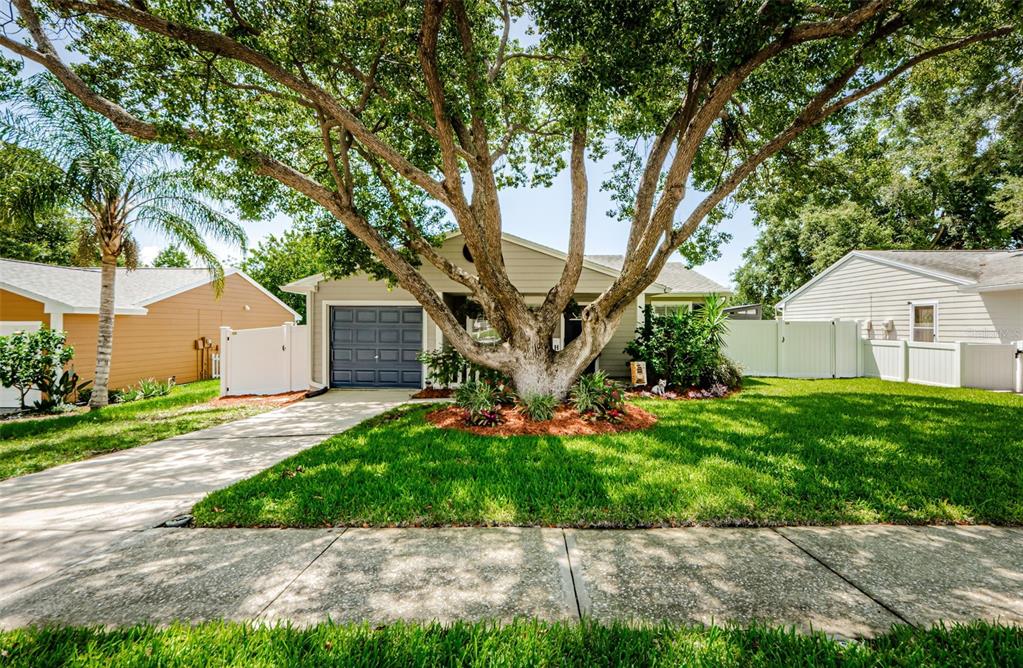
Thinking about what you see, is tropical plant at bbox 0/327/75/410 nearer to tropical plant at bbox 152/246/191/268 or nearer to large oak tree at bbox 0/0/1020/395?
large oak tree at bbox 0/0/1020/395

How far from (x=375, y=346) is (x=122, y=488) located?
271 inches

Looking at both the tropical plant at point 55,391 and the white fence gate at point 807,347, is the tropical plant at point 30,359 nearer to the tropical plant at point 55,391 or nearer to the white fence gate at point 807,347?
the tropical plant at point 55,391

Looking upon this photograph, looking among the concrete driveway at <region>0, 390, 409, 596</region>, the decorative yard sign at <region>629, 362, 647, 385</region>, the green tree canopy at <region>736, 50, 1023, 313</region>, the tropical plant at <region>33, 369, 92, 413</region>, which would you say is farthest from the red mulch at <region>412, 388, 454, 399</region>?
the green tree canopy at <region>736, 50, 1023, 313</region>

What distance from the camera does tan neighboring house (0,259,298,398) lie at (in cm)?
993

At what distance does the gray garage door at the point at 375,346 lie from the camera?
35.9 ft

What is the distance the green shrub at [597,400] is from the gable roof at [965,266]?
37.2ft

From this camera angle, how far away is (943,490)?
374 cm

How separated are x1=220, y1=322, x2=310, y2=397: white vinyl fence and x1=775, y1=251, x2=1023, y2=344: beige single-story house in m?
17.1

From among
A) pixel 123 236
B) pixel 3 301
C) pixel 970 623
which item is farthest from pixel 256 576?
pixel 3 301

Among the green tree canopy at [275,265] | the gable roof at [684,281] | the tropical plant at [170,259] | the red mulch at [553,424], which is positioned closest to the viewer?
the red mulch at [553,424]

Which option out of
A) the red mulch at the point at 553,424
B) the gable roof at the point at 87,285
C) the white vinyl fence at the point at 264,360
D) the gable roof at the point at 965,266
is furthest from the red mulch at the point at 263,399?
the gable roof at the point at 965,266

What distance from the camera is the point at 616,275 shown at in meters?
10.3

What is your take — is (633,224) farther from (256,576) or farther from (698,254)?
Answer: (256,576)

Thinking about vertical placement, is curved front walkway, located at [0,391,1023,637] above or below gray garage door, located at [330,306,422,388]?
below
